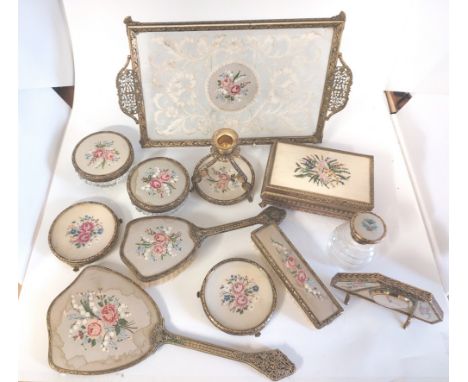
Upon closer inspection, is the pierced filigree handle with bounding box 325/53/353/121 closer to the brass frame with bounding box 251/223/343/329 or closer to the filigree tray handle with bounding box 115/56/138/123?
the brass frame with bounding box 251/223/343/329

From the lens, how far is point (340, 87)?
141 cm

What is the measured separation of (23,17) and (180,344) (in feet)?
3.76

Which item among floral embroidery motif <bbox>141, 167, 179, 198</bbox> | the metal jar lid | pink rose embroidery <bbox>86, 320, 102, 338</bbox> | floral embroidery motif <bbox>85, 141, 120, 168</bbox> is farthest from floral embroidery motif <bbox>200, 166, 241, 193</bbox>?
pink rose embroidery <bbox>86, 320, 102, 338</bbox>

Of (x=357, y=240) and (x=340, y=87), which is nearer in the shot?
(x=357, y=240)

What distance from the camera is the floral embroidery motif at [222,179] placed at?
1.39m

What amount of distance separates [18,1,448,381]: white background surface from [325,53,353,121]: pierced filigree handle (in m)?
0.18

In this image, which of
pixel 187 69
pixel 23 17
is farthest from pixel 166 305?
pixel 23 17

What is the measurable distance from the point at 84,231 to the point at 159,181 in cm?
28

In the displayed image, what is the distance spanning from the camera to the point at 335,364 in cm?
114

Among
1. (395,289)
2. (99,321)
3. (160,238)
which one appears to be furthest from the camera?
(160,238)

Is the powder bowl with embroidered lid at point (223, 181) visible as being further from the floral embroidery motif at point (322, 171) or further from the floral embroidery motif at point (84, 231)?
the floral embroidery motif at point (84, 231)

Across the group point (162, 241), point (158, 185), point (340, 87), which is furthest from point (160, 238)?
point (340, 87)

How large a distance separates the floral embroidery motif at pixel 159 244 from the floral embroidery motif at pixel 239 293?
0.19 m

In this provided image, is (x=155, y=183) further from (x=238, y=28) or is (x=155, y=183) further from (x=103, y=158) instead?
(x=238, y=28)
